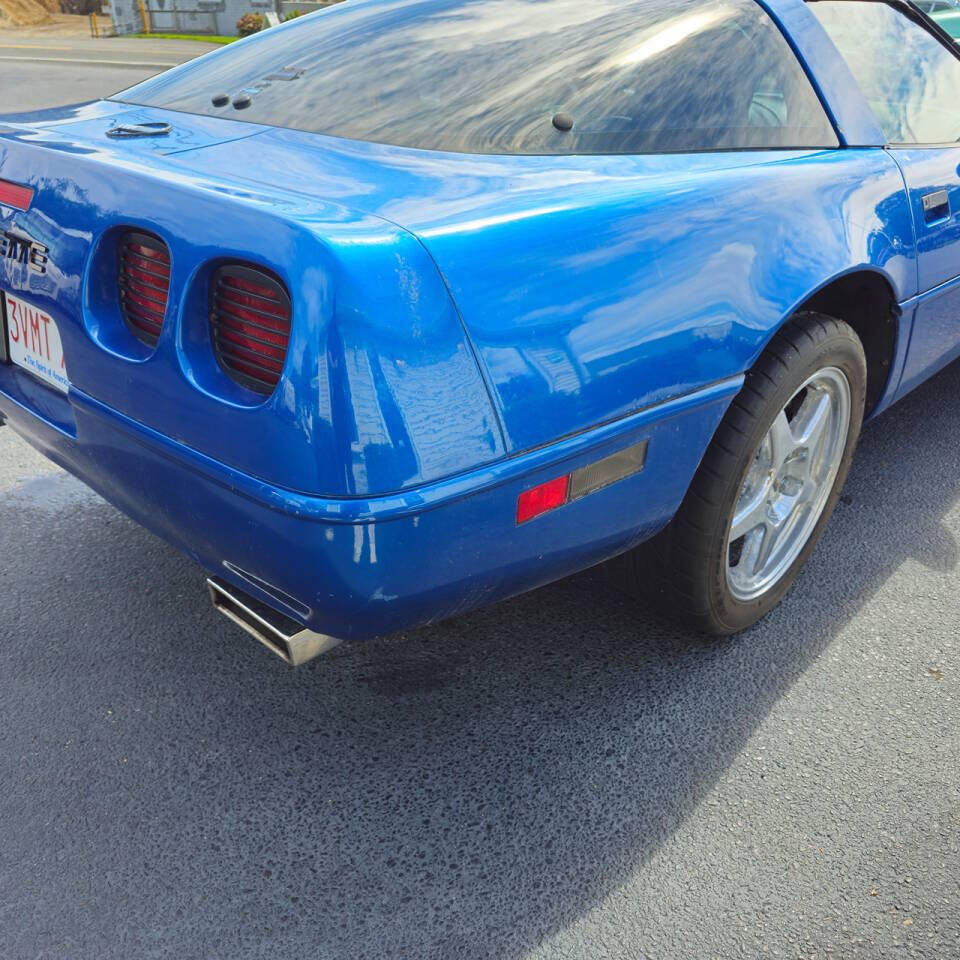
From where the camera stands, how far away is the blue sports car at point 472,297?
1.36 meters

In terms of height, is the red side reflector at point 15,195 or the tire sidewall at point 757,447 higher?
the red side reflector at point 15,195

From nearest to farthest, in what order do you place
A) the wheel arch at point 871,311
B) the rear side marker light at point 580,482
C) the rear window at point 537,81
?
1. the rear side marker light at point 580,482
2. the rear window at point 537,81
3. the wheel arch at point 871,311

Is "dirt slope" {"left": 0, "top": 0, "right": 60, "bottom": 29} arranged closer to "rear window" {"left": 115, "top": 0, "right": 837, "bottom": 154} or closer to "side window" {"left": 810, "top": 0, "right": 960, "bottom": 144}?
"rear window" {"left": 115, "top": 0, "right": 837, "bottom": 154}

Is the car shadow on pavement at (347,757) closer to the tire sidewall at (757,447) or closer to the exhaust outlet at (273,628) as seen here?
the tire sidewall at (757,447)

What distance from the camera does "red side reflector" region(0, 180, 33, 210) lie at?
1.76 metres

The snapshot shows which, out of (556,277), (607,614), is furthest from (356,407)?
(607,614)

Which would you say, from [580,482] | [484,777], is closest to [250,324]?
[580,482]

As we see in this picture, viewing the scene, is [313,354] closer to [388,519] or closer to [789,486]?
[388,519]

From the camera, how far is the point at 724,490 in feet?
6.40

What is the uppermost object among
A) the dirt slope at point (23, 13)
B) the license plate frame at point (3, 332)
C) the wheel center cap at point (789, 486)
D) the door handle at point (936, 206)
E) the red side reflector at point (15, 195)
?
the dirt slope at point (23, 13)

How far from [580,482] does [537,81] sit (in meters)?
0.91

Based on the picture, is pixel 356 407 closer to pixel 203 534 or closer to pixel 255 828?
pixel 203 534

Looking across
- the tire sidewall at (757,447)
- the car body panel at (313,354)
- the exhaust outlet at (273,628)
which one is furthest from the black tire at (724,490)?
the exhaust outlet at (273,628)

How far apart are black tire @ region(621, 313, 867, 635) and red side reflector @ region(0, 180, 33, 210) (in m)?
1.41
